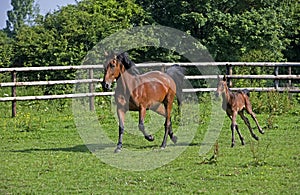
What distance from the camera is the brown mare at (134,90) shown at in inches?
381

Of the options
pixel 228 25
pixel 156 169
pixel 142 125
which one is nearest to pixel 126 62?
pixel 142 125

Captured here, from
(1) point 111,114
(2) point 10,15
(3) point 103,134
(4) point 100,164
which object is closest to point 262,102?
(1) point 111,114

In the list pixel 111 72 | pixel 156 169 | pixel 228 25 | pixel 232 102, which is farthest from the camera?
pixel 228 25

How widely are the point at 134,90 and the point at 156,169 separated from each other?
1.84m

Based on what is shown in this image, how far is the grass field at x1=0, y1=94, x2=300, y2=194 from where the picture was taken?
7.36m

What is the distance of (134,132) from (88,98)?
4267 millimetres

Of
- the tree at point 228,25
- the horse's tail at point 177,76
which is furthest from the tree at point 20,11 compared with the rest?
the horse's tail at point 177,76

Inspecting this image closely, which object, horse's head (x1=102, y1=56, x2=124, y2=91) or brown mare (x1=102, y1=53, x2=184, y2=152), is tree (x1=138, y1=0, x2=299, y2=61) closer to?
brown mare (x1=102, y1=53, x2=184, y2=152)

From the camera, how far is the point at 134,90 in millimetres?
9891

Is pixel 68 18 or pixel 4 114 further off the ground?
pixel 68 18

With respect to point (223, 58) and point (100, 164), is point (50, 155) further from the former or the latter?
point (223, 58)

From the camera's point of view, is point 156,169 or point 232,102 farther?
point 232,102

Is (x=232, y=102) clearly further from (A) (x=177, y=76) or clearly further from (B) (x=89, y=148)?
(B) (x=89, y=148)

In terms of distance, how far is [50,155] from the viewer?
9867mm
